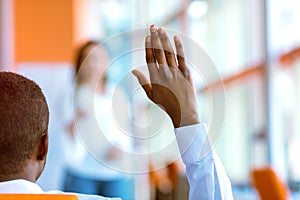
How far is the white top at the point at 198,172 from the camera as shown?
1403 millimetres

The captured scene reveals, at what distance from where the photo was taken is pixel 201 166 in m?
1.42

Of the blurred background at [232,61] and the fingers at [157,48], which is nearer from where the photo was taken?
the fingers at [157,48]

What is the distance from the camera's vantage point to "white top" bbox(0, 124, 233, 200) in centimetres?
140

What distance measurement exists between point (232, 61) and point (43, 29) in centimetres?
157

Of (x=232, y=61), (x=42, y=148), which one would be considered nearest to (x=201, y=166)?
(x=42, y=148)

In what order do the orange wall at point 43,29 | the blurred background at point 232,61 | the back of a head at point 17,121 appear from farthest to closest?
the orange wall at point 43,29 → the blurred background at point 232,61 → the back of a head at point 17,121

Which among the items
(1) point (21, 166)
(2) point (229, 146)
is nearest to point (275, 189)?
(1) point (21, 166)

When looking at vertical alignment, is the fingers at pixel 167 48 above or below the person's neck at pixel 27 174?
above

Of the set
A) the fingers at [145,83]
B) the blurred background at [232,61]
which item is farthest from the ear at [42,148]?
the blurred background at [232,61]

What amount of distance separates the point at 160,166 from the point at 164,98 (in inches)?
12.0

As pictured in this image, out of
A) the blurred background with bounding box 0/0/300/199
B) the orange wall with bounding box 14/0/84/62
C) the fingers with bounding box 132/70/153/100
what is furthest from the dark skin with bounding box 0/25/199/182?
the orange wall with bounding box 14/0/84/62

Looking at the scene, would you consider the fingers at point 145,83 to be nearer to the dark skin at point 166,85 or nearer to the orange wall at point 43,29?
the dark skin at point 166,85

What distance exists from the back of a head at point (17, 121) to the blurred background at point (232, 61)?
2.68 m

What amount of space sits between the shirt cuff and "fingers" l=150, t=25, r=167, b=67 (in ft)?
0.45
